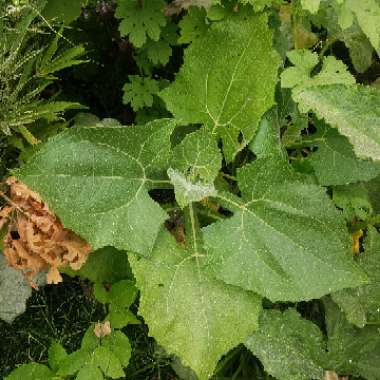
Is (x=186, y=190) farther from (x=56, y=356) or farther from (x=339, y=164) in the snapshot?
(x=56, y=356)

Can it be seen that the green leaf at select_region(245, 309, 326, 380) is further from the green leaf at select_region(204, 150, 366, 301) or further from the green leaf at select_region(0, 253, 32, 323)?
the green leaf at select_region(0, 253, 32, 323)

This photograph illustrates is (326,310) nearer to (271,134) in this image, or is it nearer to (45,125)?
(271,134)

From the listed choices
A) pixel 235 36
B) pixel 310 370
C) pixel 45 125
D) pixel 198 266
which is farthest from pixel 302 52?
pixel 310 370

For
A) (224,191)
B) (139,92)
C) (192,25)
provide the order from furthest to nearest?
1. (139,92)
2. (192,25)
3. (224,191)

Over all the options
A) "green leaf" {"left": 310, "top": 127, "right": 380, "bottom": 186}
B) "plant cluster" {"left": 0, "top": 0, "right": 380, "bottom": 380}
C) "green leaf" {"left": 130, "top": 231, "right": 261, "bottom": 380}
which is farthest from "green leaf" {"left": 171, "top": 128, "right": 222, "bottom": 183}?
"green leaf" {"left": 310, "top": 127, "right": 380, "bottom": 186}

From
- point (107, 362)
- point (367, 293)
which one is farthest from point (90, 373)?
point (367, 293)

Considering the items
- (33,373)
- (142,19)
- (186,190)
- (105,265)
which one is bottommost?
(33,373)

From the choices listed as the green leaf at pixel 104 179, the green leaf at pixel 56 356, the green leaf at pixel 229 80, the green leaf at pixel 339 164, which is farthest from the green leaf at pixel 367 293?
the green leaf at pixel 56 356
